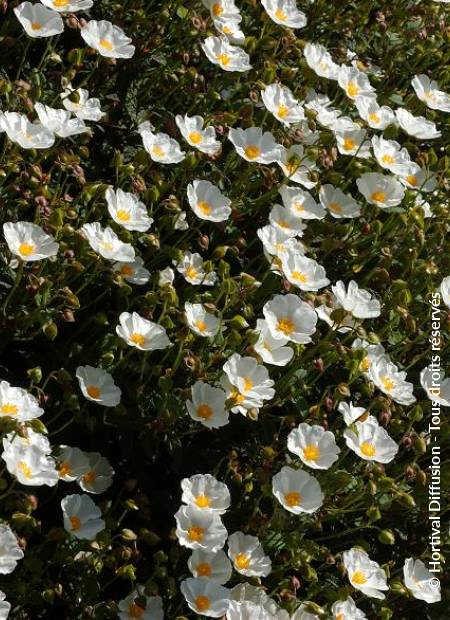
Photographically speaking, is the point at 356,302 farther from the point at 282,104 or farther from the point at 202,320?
the point at 282,104

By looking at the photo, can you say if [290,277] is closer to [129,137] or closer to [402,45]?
[129,137]

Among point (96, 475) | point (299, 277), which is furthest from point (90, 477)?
point (299, 277)

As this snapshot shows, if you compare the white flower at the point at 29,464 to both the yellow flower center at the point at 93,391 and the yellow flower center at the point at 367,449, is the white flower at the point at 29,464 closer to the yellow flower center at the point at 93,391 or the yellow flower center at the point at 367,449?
the yellow flower center at the point at 93,391

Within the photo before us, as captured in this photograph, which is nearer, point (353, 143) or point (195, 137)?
point (195, 137)

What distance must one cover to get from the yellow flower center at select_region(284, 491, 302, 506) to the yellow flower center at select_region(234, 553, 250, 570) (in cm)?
16

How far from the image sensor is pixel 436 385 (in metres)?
2.96

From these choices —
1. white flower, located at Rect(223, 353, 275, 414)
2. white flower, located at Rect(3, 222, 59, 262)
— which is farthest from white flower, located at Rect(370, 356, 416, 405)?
white flower, located at Rect(3, 222, 59, 262)

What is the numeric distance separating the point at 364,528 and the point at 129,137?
1390 millimetres

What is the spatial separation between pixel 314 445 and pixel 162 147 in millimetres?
975

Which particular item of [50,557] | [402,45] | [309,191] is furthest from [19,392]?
[402,45]

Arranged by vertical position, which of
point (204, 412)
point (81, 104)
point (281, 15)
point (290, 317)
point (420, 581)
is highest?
point (281, 15)

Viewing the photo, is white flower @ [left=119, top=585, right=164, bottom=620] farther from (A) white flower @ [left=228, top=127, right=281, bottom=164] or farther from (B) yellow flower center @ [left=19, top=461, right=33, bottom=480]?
(A) white flower @ [left=228, top=127, right=281, bottom=164]

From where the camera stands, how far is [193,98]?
3.34 metres

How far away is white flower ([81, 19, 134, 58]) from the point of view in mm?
3066
